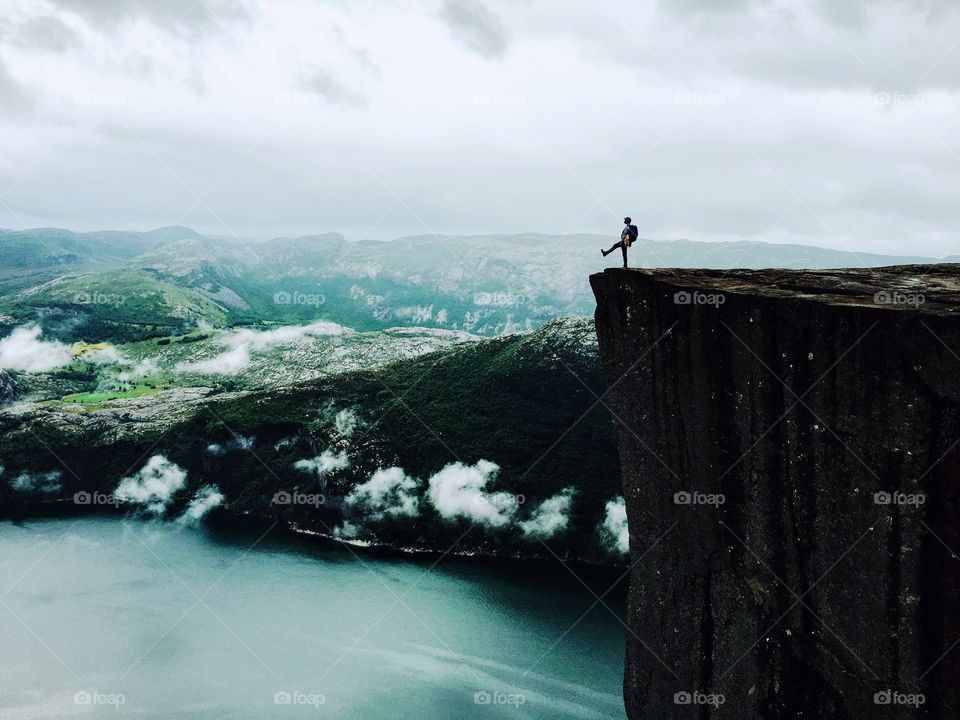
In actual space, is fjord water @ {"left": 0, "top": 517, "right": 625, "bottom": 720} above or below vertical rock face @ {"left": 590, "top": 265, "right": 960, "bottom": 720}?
below

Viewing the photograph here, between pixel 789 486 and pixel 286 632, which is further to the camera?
pixel 286 632

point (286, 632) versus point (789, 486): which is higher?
point (789, 486)

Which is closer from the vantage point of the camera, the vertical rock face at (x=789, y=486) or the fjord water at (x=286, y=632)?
the vertical rock face at (x=789, y=486)

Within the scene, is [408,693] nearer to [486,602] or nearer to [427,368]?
[486,602]

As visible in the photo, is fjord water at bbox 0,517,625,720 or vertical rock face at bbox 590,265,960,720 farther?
fjord water at bbox 0,517,625,720
